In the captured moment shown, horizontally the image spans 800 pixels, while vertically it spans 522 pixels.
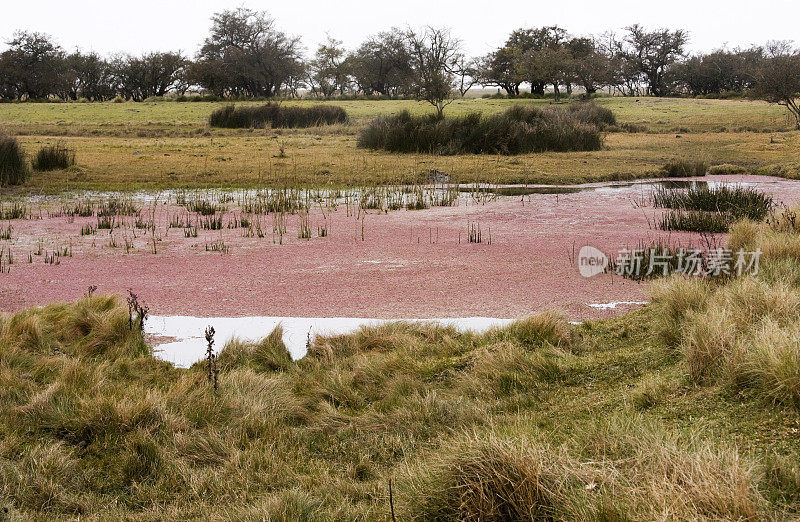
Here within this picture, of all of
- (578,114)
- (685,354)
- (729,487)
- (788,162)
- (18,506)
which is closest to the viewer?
(729,487)

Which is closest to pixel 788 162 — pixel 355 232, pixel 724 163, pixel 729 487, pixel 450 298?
pixel 724 163

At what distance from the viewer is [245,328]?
6.42 meters

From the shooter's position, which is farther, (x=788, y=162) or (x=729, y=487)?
(x=788, y=162)

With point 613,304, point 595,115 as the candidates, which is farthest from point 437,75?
point 613,304

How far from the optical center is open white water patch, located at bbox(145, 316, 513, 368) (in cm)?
582

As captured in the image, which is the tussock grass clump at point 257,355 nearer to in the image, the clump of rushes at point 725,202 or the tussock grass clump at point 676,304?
the tussock grass clump at point 676,304

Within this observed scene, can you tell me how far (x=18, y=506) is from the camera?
3.23m

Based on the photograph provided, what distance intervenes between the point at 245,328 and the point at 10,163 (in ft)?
44.4

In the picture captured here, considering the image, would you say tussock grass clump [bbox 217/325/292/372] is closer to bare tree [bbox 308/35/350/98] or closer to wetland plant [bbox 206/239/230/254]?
wetland plant [bbox 206/239/230/254]

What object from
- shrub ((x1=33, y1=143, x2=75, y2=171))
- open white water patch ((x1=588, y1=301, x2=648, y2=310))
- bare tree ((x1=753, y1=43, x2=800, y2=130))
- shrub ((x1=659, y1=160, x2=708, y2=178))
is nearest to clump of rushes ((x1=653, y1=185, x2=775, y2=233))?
open white water patch ((x1=588, y1=301, x2=648, y2=310))

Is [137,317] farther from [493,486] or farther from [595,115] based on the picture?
[595,115]

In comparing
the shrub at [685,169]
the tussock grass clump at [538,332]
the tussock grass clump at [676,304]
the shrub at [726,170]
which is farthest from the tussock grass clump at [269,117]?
the tussock grass clump at [676,304]

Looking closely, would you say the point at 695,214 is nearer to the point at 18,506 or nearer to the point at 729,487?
the point at 729,487

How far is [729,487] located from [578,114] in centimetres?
2763
